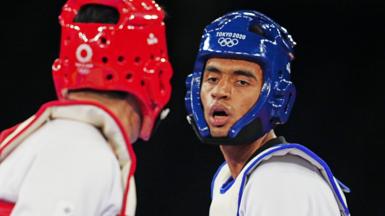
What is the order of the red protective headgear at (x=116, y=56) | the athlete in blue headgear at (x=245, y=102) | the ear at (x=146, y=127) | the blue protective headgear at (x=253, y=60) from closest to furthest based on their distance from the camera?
the red protective headgear at (x=116, y=56), the ear at (x=146, y=127), the athlete in blue headgear at (x=245, y=102), the blue protective headgear at (x=253, y=60)

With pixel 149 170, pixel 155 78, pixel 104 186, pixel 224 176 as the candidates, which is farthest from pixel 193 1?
pixel 104 186

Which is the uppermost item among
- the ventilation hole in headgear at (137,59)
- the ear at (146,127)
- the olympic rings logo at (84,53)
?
the olympic rings logo at (84,53)

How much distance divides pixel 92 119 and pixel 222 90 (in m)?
1.12

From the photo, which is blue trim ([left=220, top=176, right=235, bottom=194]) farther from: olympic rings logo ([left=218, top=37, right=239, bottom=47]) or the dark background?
the dark background

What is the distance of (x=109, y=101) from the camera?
208 centimetres

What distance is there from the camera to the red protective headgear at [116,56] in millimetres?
2049

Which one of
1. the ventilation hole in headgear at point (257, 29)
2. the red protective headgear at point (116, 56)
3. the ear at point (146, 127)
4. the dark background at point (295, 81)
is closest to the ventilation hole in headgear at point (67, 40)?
the red protective headgear at point (116, 56)

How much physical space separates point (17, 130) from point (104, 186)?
12.1 inches

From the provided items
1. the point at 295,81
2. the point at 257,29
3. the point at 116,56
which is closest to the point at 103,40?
the point at 116,56

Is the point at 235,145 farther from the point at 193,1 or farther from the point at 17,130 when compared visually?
the point at 193,1

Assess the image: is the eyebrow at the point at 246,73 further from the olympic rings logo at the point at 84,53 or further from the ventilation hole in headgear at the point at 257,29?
the olympic rings logo at the point at 84,53

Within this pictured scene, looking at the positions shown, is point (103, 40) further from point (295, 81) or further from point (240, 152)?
point (295, 81)

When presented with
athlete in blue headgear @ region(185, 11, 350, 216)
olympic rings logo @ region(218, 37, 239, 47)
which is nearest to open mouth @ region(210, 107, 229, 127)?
→ athlete in blue headgear @ region(185, 11, 350, 216)

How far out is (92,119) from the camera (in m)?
1.98
